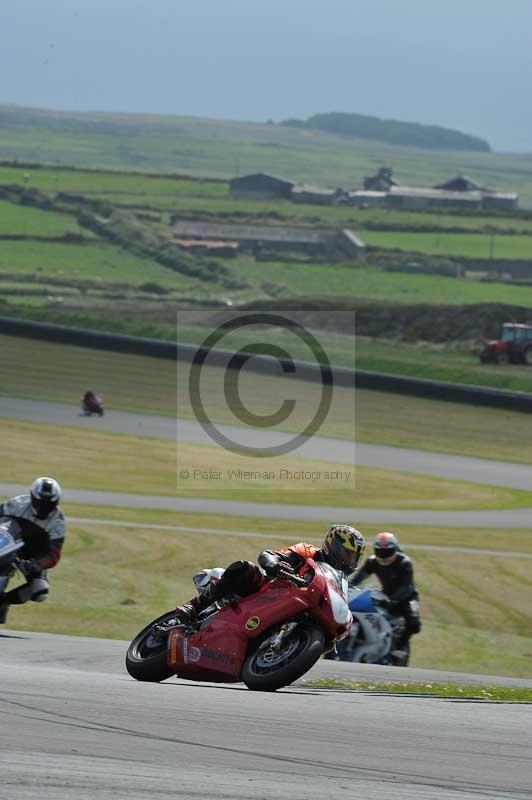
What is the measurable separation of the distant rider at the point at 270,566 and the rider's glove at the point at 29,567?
329 centimetres

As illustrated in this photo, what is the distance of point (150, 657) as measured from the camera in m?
9.98

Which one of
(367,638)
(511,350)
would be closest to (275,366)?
(511,350)

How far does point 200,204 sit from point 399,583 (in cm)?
11912

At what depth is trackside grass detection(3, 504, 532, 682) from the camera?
17594mm

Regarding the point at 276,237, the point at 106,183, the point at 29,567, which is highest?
the point at 106,183

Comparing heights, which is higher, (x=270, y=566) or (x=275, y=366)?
(x=270, y=566)

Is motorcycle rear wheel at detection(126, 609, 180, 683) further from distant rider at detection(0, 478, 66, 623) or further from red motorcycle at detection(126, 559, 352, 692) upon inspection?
distant rider at detection(0, 478, 66, 623)

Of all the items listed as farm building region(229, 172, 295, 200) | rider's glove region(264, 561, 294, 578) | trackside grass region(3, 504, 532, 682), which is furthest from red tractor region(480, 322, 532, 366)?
farm building region(229, 172, 295, 200)

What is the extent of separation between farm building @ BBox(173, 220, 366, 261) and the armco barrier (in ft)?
183

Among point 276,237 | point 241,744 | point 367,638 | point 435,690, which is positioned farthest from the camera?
point 276,237

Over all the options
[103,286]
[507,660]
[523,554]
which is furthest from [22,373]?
[103,286]

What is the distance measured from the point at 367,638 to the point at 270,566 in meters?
5.52

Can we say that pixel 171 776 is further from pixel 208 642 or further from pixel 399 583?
pixel 399 583

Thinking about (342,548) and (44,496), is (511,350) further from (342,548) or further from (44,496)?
(342,548)
